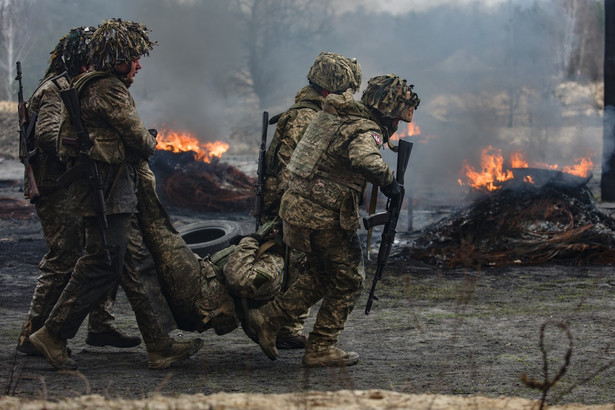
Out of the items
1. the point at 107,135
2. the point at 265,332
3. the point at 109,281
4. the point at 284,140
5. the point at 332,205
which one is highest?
the point at 107,135

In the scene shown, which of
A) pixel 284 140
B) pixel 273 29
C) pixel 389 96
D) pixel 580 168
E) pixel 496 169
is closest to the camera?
pixel 389 96

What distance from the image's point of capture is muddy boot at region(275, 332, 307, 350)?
5.43 m

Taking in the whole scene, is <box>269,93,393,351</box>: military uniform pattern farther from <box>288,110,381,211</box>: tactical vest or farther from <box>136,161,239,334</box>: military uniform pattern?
<box>136,161,239,334</box>: military uniform pattern

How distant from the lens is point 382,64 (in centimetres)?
2467

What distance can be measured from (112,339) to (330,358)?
63.4 inches

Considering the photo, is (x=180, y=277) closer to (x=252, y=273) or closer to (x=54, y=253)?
(x=252, y=273)

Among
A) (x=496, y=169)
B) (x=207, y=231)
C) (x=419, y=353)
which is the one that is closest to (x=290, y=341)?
(x=419, y=353)

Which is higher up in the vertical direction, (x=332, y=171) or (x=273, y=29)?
(x=273, y=29)

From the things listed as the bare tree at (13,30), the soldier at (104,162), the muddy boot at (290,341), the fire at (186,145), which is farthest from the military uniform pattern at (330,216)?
the bare tree at (13,30)

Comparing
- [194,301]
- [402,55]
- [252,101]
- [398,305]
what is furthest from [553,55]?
[194,301]

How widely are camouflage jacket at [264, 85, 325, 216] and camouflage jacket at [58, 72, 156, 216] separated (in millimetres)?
1261

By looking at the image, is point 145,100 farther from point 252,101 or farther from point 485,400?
point 485,400

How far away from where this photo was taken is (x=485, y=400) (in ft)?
10.7

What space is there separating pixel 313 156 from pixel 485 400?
6.47 feet
